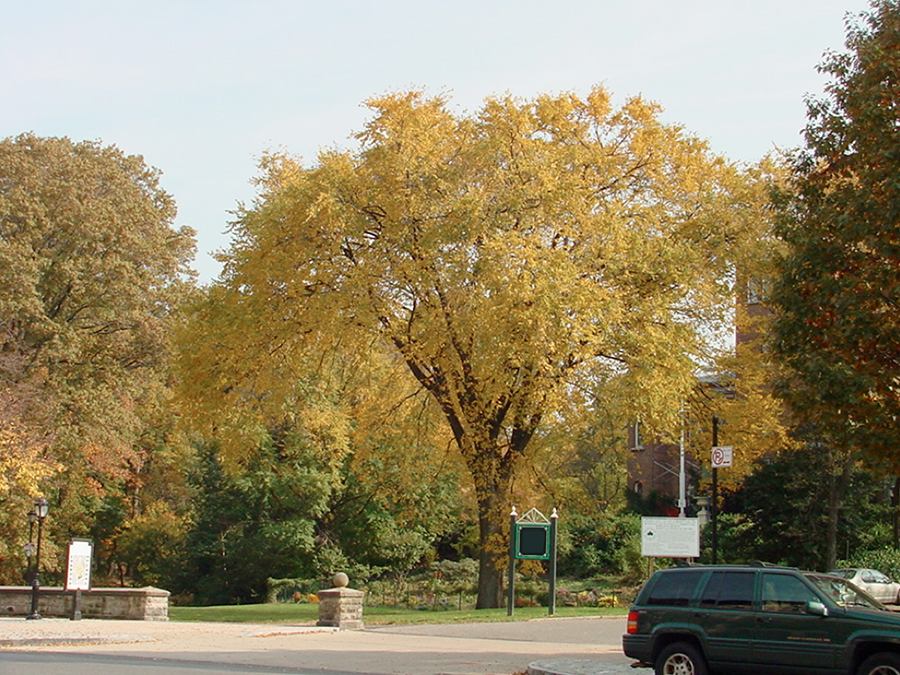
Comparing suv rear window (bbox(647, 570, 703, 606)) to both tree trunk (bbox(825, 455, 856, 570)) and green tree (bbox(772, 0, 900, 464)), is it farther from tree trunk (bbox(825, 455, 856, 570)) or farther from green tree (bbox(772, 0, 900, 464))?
tree trunk (bbox(825, 455, 856, 570))

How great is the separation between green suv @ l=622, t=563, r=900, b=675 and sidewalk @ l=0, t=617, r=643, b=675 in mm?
1414

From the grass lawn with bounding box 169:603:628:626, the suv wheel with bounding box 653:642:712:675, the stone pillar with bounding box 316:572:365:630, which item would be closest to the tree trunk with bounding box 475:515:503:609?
the grass lawn with bounding box 169:603:628:626

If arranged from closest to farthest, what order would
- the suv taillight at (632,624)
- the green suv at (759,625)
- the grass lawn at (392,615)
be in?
the green suv at (759,625) → the suv taillight at (632,624) → the grass lawn at (392,615)

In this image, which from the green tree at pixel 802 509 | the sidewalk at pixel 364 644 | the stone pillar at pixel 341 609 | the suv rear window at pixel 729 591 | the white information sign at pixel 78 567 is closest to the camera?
the suv rear window at pixel 729 591

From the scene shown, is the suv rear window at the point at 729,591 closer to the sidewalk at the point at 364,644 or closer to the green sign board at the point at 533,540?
the sidewalk at the point at 364,644

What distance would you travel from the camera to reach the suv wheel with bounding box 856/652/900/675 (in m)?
11.8

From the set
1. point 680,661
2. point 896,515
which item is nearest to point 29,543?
point 680,661

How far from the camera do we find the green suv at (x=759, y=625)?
39.9 ft

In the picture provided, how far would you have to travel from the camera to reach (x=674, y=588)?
45.9 ft

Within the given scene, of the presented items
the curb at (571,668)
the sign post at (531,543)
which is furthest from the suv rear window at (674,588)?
the sign post at (531,543)

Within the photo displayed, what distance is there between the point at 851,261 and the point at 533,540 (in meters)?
13.3

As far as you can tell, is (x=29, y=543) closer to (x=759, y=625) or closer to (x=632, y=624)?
(x=632, y=624)

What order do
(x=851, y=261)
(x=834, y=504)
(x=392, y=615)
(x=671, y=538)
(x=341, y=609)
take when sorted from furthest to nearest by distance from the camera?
(x=834, y=504) < (x=392, y=615) < (x=671, y=538) < (x=341, y=609) < (x=851, y=261)

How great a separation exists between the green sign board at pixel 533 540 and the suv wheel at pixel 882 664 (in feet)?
50.6
